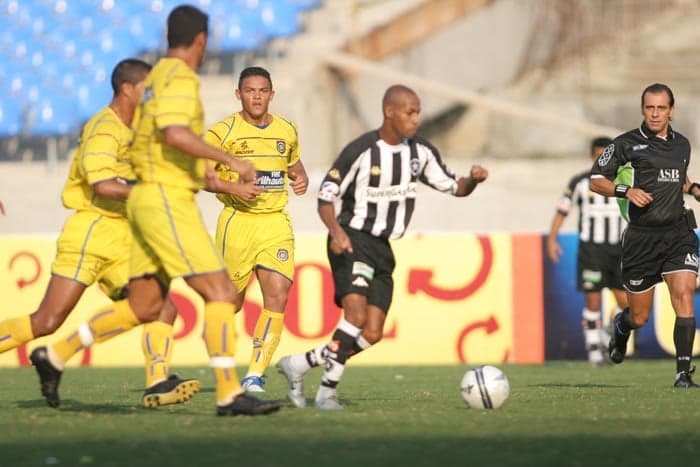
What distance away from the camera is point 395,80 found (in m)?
22.1

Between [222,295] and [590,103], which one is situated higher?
[590,103]

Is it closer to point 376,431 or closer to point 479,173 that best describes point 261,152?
point 479,173

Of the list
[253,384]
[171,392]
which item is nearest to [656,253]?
[253,384]

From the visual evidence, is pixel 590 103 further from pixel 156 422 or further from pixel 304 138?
pixel 156 422

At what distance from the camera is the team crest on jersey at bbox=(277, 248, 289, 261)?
10688mm

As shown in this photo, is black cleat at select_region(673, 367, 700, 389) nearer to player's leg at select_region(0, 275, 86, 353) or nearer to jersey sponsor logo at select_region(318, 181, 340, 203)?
jersey sponsor logo at select_region(318, 181, 340, 203)

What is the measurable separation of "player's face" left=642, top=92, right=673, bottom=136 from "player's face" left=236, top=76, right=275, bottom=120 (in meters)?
2.76

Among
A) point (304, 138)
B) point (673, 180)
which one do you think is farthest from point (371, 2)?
point (673, 180)

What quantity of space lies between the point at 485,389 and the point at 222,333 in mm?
1765

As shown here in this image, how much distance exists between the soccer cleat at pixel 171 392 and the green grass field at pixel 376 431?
8cm

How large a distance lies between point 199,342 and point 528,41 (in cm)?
1026

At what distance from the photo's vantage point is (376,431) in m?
7.40

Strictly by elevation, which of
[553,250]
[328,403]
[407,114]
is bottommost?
[328,403]

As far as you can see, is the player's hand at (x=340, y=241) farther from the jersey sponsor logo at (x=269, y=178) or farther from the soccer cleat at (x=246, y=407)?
the jersey sponsor logo at (x=269, y=178)
